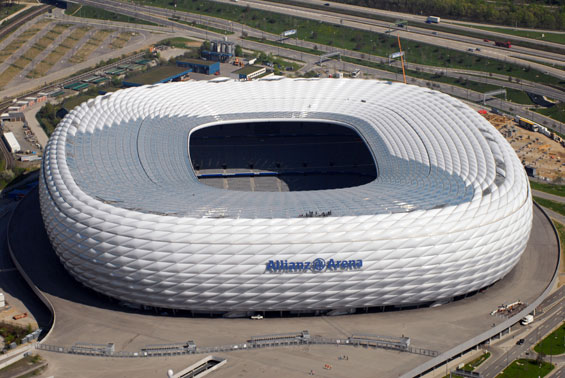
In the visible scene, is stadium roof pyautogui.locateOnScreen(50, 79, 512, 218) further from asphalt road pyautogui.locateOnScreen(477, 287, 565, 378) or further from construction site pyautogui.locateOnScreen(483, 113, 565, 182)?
construction site pyautogui.locateOnScreen(483, 113, 565, 182)

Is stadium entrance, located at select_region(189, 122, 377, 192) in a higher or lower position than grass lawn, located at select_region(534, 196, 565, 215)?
higher

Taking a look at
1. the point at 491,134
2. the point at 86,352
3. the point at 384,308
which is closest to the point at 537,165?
the point at 491,134

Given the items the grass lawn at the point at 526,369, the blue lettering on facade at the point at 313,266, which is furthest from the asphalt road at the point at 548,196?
the blue lettering on facade at the point at 313,266

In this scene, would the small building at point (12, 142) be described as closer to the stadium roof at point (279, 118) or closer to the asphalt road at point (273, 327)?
the stadium roof at point (279, 118)

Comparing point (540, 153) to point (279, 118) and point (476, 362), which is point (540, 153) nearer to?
point (279, 118)

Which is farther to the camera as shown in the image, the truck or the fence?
the truck

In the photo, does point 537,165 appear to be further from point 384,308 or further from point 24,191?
point 24,191

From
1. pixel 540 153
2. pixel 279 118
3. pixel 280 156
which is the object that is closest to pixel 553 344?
pixel 279 118

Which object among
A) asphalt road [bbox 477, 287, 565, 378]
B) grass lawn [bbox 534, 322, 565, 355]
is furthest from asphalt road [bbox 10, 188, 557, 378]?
grass lawn [bbox 534, 322, 565, 355]
